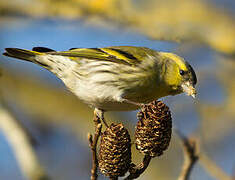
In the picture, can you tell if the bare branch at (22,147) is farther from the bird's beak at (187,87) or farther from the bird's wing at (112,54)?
the bird's beak at (187,87)

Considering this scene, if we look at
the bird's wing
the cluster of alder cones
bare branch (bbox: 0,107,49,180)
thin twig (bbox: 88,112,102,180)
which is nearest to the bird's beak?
the bird's wing

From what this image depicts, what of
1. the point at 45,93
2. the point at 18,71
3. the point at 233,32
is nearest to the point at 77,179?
the point at 45,93

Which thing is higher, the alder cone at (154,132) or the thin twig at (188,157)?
the alder cone at (154,132)

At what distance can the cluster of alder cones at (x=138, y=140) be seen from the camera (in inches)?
78.4

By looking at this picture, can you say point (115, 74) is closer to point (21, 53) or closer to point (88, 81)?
point (88, 81)

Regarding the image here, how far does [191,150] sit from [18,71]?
5381 mm

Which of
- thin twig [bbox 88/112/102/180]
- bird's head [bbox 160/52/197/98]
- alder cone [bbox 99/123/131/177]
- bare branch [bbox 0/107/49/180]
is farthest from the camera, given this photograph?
bare branch [bbox 0/107/49/180]

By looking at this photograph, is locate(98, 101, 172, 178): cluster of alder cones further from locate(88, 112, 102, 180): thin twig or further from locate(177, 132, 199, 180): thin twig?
locate(177, 132, 199, 180): thin twig

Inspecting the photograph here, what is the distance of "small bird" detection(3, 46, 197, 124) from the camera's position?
2713 mm

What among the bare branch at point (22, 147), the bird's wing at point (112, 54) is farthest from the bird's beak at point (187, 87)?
the bare branch at point (22, 147)

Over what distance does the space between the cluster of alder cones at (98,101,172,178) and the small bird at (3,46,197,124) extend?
1.65ft

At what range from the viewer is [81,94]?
2773 millimetres

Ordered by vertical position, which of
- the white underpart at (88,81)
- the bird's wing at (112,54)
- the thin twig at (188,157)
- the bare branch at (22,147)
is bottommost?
the bare branch at (22,147)

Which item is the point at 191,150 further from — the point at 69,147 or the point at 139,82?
the point at 69,147
